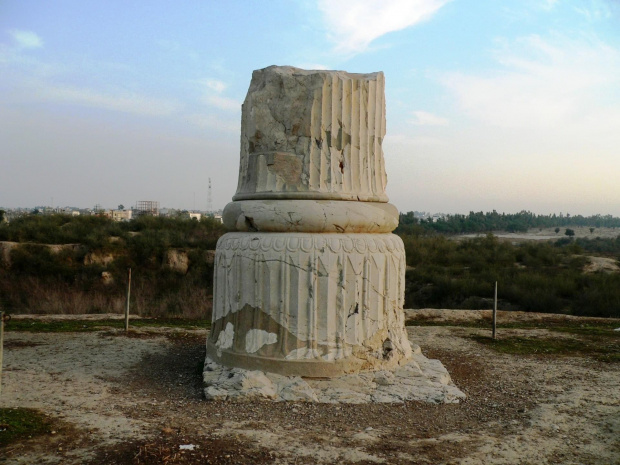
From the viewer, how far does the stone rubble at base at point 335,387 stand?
5.01 m

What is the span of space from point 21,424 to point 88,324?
5.05 metres

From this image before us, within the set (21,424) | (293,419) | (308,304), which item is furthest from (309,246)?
(21,424)

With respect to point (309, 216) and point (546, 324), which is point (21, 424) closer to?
point (309, 216)

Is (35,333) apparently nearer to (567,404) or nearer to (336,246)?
(336,246)

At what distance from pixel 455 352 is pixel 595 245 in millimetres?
28516

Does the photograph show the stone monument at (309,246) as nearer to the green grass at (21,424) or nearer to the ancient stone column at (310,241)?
the ancient stone column at (310,241)

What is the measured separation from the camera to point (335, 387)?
208 inches

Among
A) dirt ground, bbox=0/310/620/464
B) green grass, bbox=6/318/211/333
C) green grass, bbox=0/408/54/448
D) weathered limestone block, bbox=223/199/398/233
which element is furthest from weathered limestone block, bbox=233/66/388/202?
green grass, bbox=6/318/211/333

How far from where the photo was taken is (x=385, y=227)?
6.03 metres

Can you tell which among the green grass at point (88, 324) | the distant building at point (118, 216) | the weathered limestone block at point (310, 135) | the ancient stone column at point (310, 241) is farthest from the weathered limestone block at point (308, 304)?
the distant building at point (118, 216)

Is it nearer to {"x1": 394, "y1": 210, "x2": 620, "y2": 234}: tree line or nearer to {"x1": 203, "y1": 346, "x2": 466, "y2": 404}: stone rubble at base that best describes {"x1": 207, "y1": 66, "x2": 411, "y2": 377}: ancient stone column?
{"x1": 203, "y1": 346, "x2": 466, "y2": 404}: stone rubble at base

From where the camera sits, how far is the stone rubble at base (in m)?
5.01

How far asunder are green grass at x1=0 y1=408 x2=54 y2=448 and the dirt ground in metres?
0.09

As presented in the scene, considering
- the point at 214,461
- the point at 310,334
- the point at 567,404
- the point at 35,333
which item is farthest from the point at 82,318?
the point at 567,404
